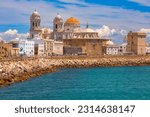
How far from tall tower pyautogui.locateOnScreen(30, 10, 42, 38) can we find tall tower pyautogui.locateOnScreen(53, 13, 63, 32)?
4.92 m

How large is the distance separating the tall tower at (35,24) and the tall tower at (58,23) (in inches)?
194

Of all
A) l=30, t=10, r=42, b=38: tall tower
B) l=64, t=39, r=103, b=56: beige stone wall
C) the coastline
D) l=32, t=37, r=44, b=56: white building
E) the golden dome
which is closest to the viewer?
the coastline

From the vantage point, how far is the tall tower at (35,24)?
9712 cm

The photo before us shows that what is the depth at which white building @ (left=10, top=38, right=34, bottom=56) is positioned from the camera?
83875 mm

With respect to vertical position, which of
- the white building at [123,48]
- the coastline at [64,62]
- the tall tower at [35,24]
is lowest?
the coastline at [64,62]

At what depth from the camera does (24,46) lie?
281 ft

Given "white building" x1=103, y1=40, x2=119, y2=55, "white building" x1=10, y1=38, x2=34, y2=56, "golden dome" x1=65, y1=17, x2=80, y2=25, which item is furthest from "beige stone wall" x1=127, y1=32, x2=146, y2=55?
"white building" x1=10, y1=38, x2=34, y2=56

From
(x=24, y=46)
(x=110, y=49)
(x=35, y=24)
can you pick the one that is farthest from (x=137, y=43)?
(x=24, y=46)

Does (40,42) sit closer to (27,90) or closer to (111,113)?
(27,90)

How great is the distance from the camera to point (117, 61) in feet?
278

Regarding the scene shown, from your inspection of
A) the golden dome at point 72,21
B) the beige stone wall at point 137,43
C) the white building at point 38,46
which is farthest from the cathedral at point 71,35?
the beige stone wall at point 137,43

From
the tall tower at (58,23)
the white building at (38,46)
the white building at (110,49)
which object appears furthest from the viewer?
the tall tower at (58,23)

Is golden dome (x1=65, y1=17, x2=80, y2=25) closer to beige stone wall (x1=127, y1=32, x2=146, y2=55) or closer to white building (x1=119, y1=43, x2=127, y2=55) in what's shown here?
white building (x1=119, y1=43, x2=127, y2=55)

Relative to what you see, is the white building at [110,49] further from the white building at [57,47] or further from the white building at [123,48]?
the white building at [57,47]
